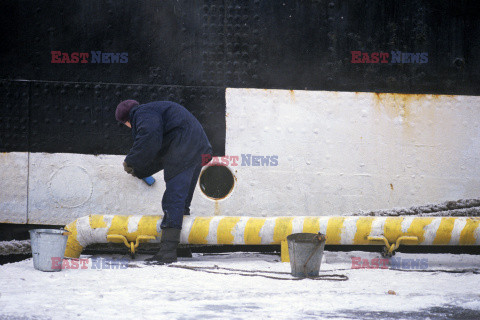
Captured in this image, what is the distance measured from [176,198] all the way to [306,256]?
135cm

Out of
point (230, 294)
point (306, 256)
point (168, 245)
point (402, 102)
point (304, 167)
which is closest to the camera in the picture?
point (230, 294)

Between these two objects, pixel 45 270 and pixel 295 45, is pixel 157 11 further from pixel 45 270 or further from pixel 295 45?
pixel 45 270

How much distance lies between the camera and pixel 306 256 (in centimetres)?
386

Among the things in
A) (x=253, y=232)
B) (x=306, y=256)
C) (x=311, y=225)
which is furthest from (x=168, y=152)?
(x=306, y=256)

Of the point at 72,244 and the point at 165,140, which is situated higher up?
the point at 165,140

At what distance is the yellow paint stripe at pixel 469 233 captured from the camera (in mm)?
4379

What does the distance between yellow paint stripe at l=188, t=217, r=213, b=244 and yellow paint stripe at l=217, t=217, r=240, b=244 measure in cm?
12

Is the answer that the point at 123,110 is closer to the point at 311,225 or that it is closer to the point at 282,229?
the point at 282,229

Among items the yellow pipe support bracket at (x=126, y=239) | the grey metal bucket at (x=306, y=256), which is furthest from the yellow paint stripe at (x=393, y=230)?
the yellow pipe support bracket at (x=126, y=239)

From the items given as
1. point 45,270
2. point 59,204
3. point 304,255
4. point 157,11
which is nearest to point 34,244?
point 45,270

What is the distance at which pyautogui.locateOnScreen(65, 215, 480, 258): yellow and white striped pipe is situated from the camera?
14.5 feet

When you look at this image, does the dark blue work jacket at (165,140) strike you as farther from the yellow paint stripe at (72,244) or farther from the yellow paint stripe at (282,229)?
the yellow paint stripe at (282,229)

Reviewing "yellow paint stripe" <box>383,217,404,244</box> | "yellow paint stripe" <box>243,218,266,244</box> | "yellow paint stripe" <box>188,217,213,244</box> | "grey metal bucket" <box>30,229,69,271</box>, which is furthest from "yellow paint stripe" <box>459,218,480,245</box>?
"grey metal bucket" <box>30,229,69,271</box>

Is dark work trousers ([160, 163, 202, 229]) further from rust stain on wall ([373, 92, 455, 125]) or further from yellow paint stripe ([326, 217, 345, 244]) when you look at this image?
rust stain on wall ([373, 92, 455, 125])
